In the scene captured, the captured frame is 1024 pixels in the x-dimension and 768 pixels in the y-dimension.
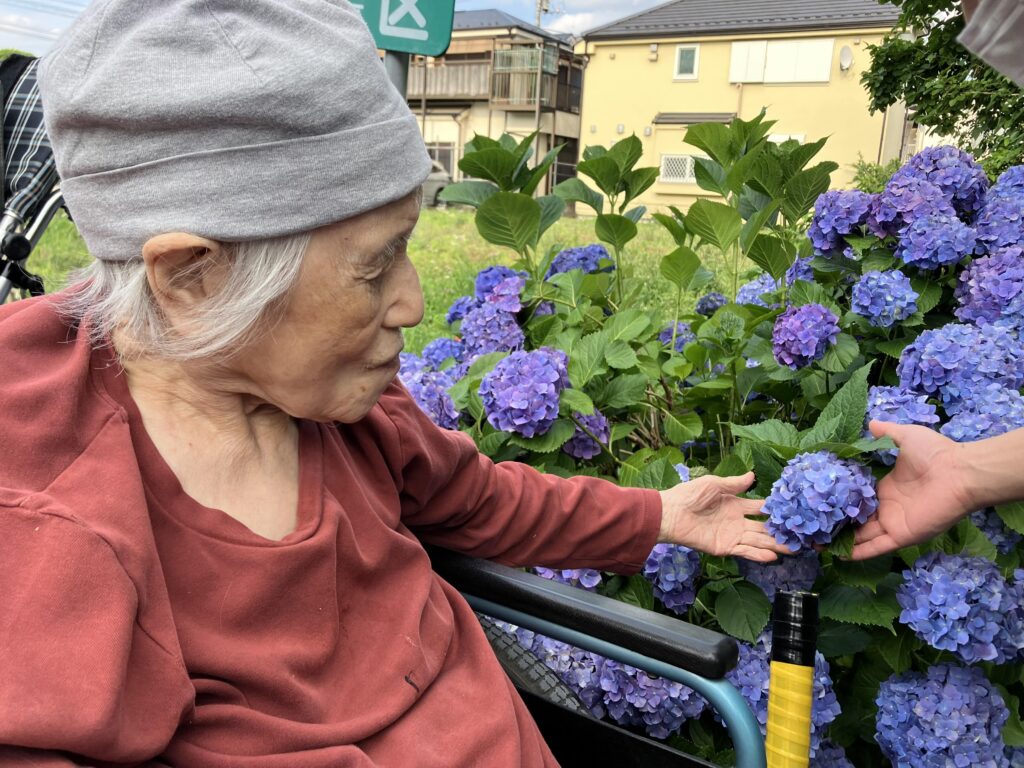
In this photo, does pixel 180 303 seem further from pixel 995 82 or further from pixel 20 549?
pixel 995 82

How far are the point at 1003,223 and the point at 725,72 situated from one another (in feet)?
86.3

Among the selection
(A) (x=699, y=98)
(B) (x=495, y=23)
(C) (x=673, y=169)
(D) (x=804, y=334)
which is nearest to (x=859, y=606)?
(D) (x=804, y=334)

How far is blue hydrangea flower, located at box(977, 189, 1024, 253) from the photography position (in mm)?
1864

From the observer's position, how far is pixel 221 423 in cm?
119

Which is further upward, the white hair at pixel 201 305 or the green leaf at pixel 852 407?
the white hair at pixel 201 305

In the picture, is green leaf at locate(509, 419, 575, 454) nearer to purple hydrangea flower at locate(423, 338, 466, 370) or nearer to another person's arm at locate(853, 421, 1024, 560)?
purple hydrangea flower at locate(423, 338, 466, 370)

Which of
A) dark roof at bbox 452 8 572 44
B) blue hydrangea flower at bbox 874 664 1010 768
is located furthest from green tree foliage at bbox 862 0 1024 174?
dark roof at bbox 452 8 572 44

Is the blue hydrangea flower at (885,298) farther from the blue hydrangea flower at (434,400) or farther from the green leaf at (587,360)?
the blue hydrangea flower at (434,400)

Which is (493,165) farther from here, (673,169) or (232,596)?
(673,169)

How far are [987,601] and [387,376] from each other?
3.27ft

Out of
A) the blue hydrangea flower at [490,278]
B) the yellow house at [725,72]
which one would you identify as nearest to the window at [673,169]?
the yellow house at [725,72]

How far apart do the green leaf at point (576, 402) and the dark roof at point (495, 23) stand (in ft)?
103

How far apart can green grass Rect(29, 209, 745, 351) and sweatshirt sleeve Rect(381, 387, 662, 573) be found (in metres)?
0.64

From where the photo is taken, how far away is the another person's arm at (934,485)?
142 cm
